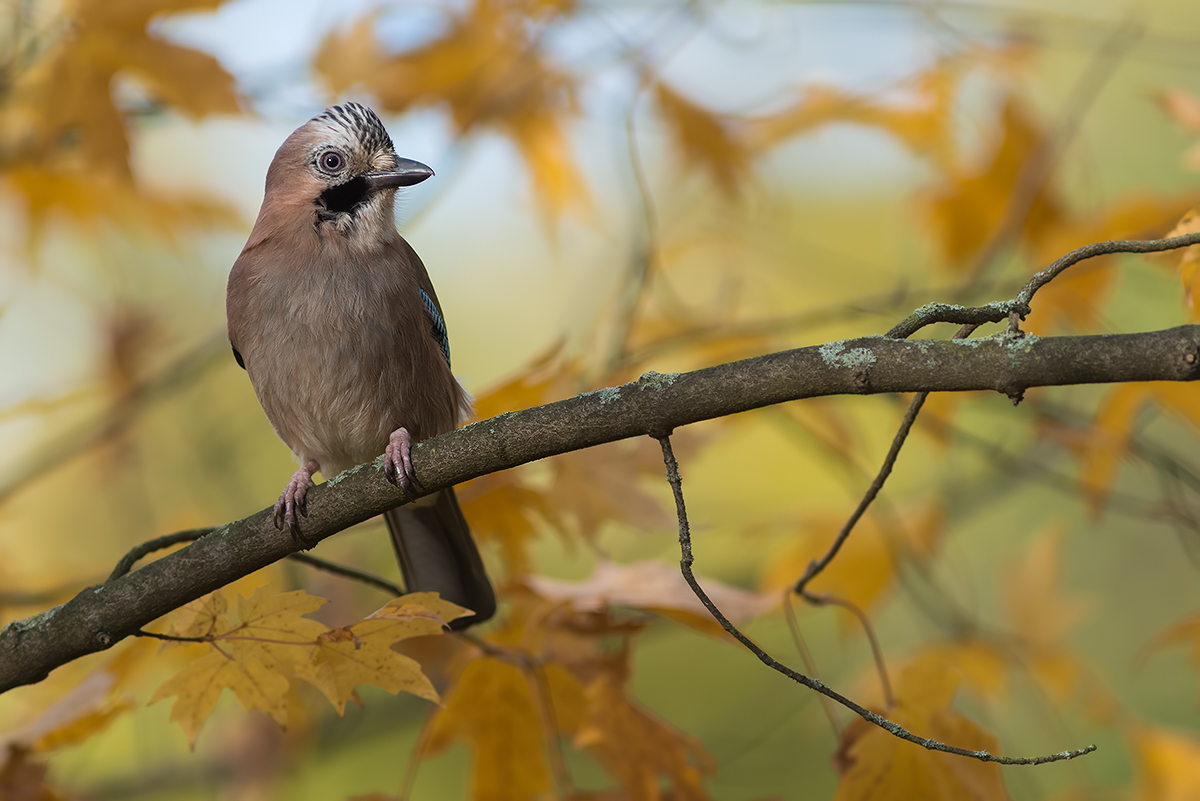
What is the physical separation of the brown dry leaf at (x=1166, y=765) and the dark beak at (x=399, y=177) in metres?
3.09

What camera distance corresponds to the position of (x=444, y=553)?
2.71 metres

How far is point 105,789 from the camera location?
139 inches

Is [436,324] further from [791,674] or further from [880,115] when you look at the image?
[880,115]

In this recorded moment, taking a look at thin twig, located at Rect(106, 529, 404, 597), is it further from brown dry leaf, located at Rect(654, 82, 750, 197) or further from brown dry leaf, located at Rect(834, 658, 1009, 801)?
brown dry leaf, located at Rect(654, 82, 750, 197)

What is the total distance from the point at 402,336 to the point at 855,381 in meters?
1.37

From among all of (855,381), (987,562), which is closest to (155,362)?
(855,381)

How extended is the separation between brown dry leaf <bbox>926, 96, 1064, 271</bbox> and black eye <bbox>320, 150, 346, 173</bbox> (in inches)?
92.9

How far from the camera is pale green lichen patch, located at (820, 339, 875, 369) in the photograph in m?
1.46

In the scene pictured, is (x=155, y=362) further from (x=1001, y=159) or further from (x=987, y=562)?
(x=987, y=562)

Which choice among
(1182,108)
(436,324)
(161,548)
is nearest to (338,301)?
(436,324)

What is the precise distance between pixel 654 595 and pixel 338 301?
3.49 feet

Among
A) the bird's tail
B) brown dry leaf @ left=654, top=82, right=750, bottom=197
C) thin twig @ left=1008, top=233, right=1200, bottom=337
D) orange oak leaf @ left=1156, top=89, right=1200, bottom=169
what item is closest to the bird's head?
the bird's tail

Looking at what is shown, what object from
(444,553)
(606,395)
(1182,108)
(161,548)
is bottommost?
(161,548)

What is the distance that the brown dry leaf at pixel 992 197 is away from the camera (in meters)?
3.55
